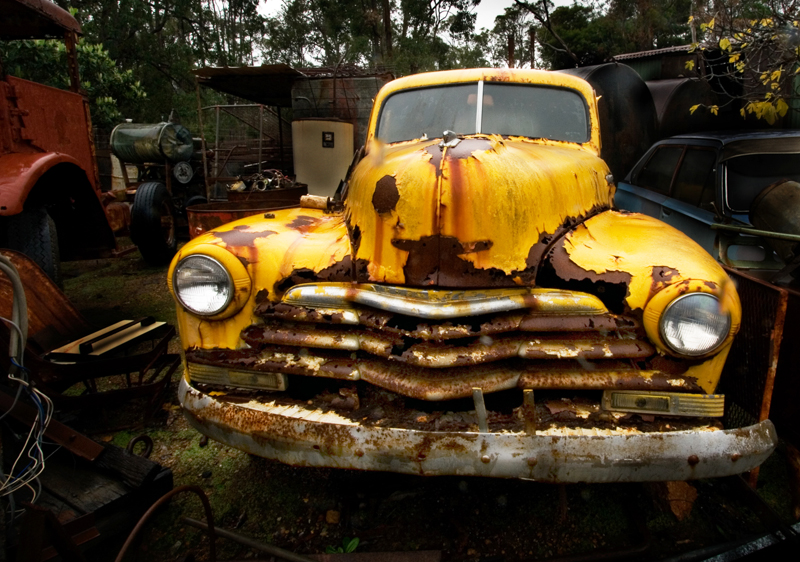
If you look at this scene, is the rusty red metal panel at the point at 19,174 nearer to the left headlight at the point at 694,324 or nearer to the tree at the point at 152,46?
the left headlight at the point at 694,324

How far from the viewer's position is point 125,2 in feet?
49.9

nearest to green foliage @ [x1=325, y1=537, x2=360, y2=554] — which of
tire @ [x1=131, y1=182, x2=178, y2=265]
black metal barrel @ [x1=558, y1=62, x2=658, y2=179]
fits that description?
tire @ [x1=131, y1=182, x2=178, y2=265]

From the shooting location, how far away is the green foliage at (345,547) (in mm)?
2125

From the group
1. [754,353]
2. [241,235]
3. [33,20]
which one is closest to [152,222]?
[33,20]

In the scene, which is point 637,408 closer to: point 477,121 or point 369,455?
point 369,455

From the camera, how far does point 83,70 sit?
32.9 feet

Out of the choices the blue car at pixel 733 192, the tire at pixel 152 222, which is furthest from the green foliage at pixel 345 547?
the tire at pixel 152 222

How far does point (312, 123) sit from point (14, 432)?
8.56m

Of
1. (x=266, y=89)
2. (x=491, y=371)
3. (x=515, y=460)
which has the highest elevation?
(x=266, y=89)

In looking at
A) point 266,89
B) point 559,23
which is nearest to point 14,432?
point 266,89

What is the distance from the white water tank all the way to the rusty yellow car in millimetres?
7843

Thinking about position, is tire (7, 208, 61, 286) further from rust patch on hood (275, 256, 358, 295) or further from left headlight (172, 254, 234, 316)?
rust patch on hood (275, 256, 358, 295)

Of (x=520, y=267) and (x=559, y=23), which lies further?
(x=559, y=23)

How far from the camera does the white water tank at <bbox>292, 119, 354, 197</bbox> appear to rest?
32.4 ft
